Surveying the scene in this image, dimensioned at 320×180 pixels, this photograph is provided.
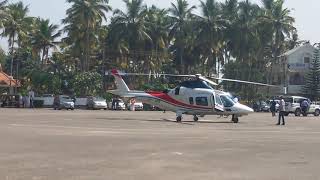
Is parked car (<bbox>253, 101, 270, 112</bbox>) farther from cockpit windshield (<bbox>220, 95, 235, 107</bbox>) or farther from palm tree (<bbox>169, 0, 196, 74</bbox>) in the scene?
cockpit windshield (<bbox>220, 95, 235, 107</bbox>)

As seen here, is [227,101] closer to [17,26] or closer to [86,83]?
[86,83]

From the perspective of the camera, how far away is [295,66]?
88812mm

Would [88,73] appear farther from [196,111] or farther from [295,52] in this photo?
[196,111]

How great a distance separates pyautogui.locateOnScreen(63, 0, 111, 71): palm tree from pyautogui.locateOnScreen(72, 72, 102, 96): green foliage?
4.78 metres

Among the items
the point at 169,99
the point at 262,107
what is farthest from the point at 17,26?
the point at 169,99

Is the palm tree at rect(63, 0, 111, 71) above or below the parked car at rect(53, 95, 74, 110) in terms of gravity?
above

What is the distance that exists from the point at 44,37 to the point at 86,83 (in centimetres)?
1561

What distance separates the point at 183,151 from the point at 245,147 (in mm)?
2399

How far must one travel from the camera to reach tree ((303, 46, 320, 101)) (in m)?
82.6

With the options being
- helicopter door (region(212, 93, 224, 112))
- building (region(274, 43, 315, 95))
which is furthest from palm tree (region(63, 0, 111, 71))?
helicopter door (region(212, 93, 224, 112))

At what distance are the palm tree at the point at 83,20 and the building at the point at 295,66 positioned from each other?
29498 millimetres

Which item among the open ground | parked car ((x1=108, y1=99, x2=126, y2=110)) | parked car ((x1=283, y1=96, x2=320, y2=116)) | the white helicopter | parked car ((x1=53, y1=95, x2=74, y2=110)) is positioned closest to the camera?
the open ground

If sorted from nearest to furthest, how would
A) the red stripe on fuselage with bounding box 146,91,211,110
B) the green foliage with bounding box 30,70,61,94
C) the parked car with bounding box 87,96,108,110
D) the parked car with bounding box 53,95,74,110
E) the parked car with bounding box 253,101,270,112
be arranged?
the red stripe on fuselage with bounding box 146,91,211,110
the parked car with bounding box 53,95,74,110
the parked car with bounding box 87,96,108,110
the parked car with bounding box 253,101,270,112
the green foliage with bounding box 30,70,61,94

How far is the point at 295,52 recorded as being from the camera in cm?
8850
